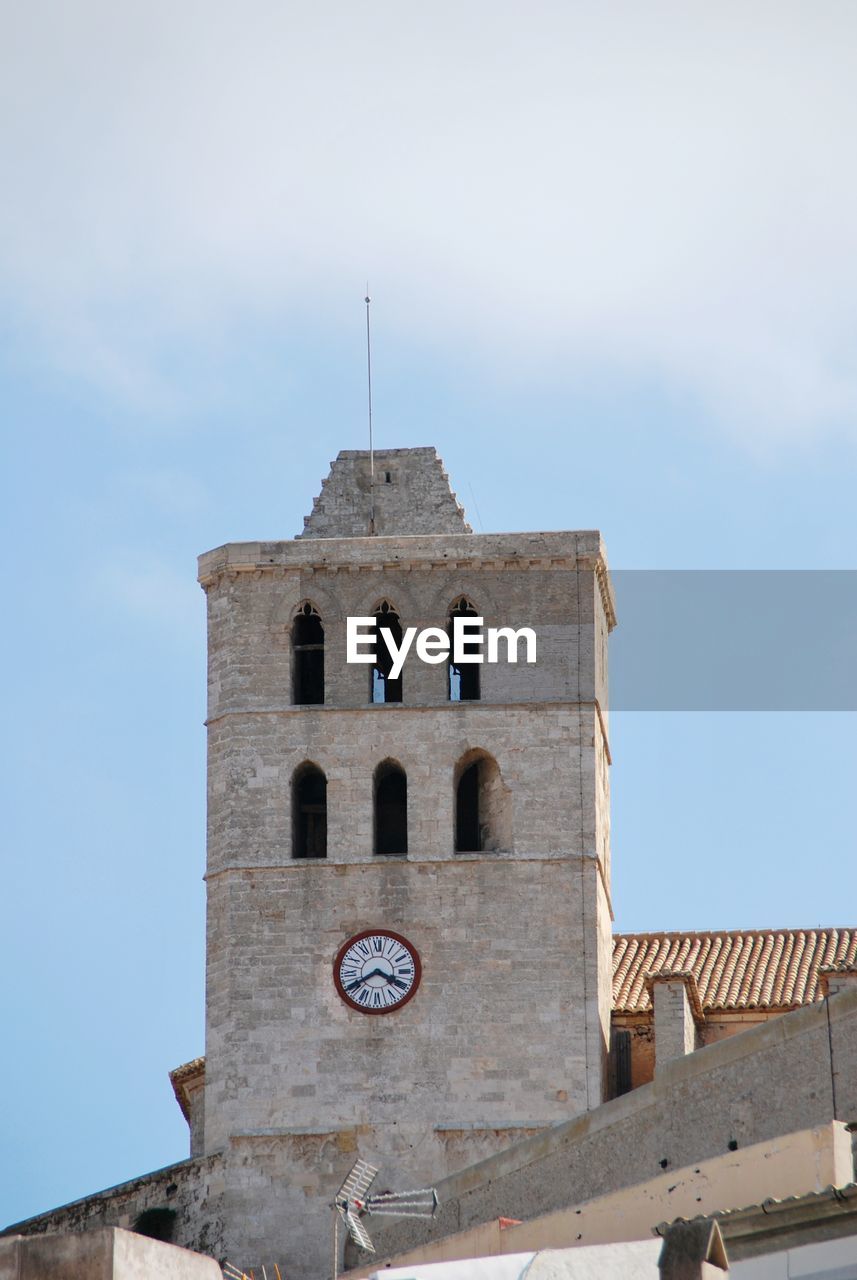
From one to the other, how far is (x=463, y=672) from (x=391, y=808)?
76.5 inches

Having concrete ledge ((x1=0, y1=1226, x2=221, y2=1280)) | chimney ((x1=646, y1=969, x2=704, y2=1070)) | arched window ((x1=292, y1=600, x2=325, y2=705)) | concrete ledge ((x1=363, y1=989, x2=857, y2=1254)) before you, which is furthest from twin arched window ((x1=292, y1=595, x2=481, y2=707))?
concrete ledge ((x1=0, y1=1226, x2=221, y2=1280))

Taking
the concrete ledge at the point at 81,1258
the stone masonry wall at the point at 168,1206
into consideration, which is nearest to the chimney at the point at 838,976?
the stone masonry wall at the point at 168,1206

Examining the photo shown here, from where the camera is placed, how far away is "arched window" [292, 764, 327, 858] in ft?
133

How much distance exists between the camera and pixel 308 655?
41406mm

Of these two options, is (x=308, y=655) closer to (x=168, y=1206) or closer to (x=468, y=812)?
(x=468, y=812)

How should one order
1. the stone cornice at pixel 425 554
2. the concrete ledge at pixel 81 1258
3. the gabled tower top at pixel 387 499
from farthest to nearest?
the gabled tower top at pixel 387 499
the stone cornice at pixel 425 554
the concrete ledge at pixel 81 1258

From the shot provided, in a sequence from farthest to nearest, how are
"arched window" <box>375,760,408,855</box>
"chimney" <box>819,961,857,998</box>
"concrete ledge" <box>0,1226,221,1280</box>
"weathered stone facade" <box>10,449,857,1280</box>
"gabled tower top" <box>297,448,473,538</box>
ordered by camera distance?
1. "gabled tower top" <box>297,448,473,538</box>
2. "arched window" <box>375,760,408,855</box>
3. "weathered stone facade" <box>10,449,857,1280</box>
4. "chimney" <box>819,961,857,998</box>
5. "concrete ledge" <box>0,1226,221,1280</box>

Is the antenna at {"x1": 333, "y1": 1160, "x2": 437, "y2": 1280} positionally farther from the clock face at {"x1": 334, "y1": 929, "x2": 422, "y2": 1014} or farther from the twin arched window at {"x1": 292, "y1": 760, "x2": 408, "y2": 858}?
the twin arched window at {"x1": 292, "y1": 760, "x2": 408, "y2": 858}

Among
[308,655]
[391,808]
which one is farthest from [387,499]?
[391,808]

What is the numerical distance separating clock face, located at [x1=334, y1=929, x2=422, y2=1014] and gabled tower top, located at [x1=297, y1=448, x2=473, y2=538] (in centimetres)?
565

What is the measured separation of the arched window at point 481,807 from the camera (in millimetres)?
40125

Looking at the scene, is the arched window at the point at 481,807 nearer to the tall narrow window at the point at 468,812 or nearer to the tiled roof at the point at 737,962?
the tall narrow window at the point at 468,812

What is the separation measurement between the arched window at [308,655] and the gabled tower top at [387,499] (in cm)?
131

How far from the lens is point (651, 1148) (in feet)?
103
